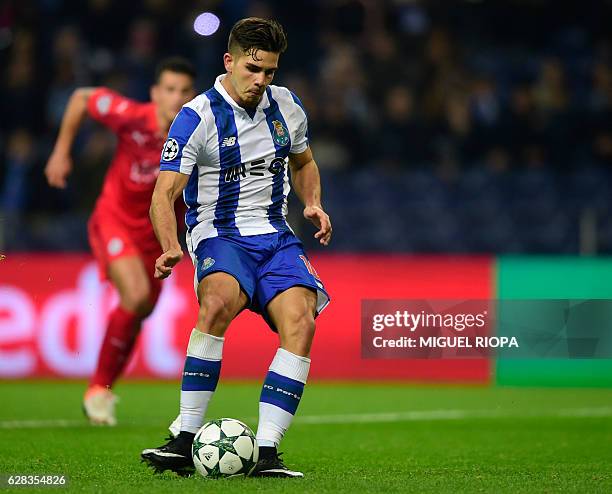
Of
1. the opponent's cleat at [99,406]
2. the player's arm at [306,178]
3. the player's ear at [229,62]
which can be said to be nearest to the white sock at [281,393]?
the player's arm at [306,178]

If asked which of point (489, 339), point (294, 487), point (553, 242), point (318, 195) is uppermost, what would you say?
point (553, 242)

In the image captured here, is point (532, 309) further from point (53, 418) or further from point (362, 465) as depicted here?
point (53, 418)

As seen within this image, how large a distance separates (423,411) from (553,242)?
398 cm

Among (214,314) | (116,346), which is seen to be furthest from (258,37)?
(116,346)

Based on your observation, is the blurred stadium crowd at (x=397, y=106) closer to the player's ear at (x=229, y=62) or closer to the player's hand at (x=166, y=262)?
the player's ear at (x=229, y=62)

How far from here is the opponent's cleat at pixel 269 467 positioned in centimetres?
503

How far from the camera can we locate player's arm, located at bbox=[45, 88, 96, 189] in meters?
7.86

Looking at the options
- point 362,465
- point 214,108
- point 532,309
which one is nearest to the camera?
point 214,108

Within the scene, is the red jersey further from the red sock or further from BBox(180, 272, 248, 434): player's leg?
BBox(180, 272, 248, 434): player's leg

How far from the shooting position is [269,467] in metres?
5.04

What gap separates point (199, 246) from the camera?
214 inches

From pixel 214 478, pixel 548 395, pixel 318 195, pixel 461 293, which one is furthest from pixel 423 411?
pixel 214 478

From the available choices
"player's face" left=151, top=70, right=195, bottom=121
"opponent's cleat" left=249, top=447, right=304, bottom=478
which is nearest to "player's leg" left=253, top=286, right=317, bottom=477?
"opponent's cleat" left=249, top=447, right=304, bottom=478

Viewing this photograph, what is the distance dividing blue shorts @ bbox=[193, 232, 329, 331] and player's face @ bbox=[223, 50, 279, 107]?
24.6 inches
